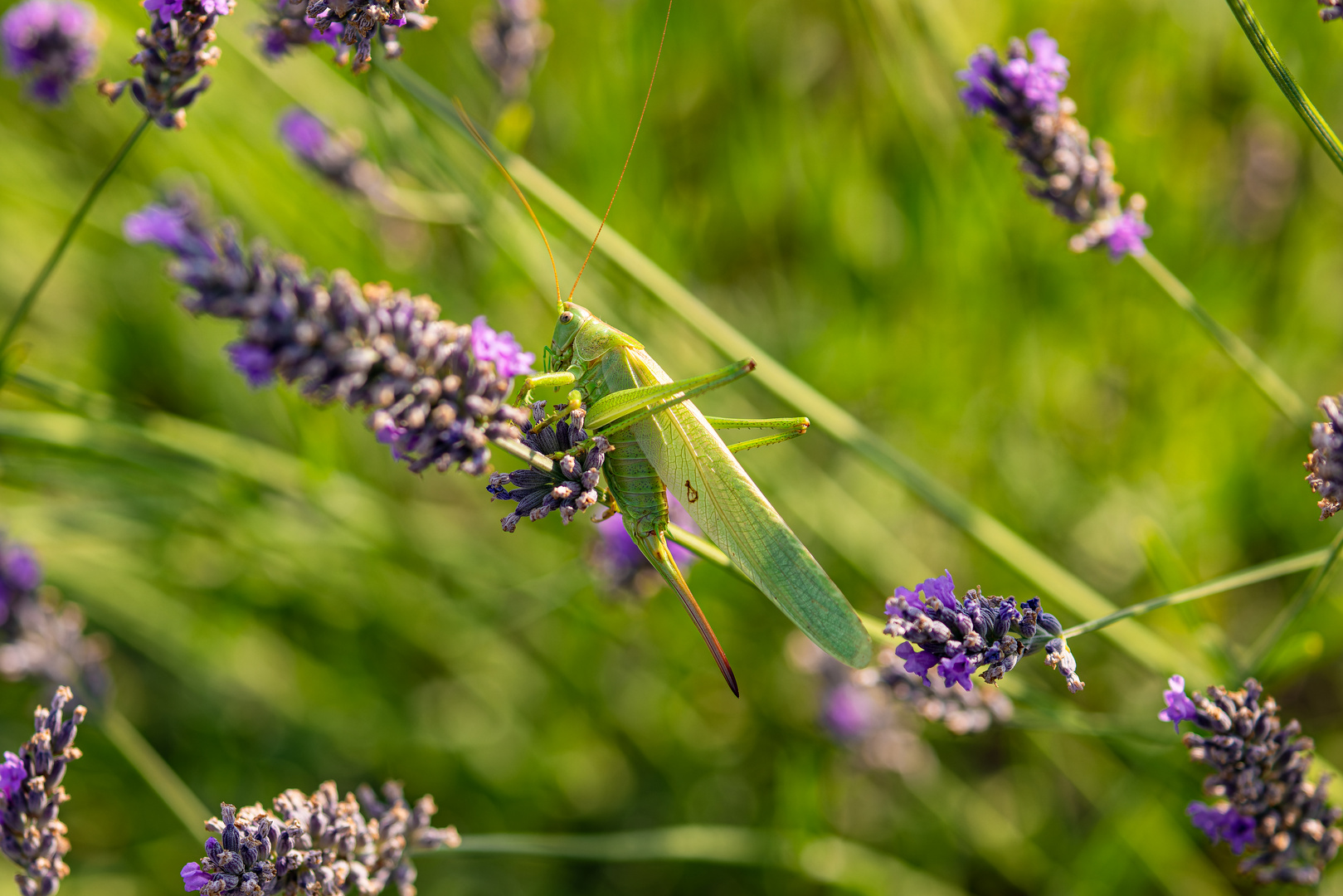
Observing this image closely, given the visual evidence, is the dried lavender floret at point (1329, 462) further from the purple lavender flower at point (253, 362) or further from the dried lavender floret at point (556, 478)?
the purple lavender flower at point (253, 362)

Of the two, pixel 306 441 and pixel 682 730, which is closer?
pixel 306 441

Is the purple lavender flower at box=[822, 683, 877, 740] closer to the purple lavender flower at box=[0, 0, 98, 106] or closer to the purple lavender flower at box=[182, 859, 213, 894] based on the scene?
the purple lavender flower at box=[182, 859, 213, 894]

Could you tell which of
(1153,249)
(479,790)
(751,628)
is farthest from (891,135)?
(479,790)

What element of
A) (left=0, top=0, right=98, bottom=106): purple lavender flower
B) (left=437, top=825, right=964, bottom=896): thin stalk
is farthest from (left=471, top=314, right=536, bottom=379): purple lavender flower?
(left=0, top=0, right=98, bottom=106): purple lavender flower

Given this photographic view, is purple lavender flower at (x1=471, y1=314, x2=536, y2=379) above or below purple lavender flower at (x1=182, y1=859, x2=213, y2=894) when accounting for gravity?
above

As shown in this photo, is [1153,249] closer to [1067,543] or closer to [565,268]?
[1067,543]

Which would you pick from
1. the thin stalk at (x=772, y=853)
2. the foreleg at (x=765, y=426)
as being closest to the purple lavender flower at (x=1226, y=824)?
A: the foreleg at (x=765, y=426)
